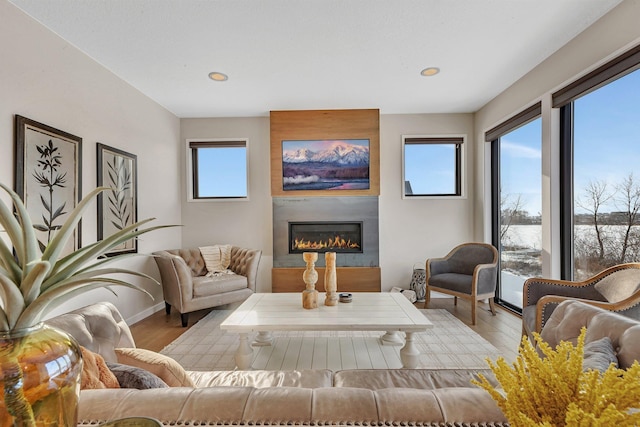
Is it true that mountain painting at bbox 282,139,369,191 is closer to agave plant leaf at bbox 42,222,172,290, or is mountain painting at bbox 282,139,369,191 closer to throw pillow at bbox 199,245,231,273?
throw pillow at bbox 199,245,231,273

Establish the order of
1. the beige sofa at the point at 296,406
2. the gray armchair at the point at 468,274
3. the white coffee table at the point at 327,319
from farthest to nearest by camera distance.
Answer: the gray armchair at the point at 468,274
the white coffee table at the point at 327,319
the beige sofa at the point at 296,406

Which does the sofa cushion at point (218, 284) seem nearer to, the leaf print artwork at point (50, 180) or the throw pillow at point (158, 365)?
the leaf print artwork at point (50, 180)

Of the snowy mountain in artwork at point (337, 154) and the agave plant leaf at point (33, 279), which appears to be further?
the snowy mountain in artwork at point (337, 154)

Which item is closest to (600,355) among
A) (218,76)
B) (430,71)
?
(430,71)

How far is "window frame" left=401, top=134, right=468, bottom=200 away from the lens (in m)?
4.38

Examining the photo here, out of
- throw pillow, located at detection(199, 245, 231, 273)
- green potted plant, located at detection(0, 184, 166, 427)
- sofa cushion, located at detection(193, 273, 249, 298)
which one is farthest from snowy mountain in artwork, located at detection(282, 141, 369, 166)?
green potted plant, located at detection(0, 184, 166, 427)

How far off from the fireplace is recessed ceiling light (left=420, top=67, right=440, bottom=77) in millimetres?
2063

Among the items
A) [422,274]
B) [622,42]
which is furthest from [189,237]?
[622,42]

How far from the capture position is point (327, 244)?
4359 millimetres

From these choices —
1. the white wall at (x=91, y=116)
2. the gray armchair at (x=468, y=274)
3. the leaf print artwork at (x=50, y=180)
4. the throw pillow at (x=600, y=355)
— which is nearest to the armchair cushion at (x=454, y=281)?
the gray armchair at (x=468, y=274)

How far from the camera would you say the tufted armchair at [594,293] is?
171 centimetres

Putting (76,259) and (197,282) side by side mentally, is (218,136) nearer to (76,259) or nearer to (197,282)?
(197,282)

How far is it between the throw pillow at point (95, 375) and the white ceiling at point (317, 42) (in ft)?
7.21

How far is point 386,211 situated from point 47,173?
3728 millimetres
